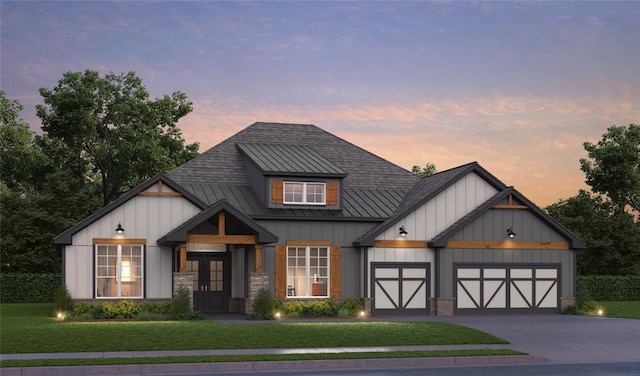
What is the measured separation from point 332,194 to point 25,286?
17.6m

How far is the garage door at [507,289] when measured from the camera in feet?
116

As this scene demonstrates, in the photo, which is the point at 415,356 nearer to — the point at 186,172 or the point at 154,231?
the point at 154,231

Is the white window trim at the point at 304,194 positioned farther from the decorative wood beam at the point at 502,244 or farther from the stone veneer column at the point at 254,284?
the decorative wood beam at the point at 502,244

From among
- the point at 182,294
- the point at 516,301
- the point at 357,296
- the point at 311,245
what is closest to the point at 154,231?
the point at 182,294

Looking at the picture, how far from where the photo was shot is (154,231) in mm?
33438

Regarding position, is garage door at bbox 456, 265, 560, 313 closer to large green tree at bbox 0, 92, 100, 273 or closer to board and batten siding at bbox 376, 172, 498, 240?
board and batten siding at bbox 376, 172, 498, 240

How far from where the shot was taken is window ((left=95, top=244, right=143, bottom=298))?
32.6 metres

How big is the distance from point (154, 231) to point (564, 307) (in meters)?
17.3

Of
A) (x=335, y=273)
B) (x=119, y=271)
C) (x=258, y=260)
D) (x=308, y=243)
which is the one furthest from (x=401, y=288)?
(x=119, y=271)

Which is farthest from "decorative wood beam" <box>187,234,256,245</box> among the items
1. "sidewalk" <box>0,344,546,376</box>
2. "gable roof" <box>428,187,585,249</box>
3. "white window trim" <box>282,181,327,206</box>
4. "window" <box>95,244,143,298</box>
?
"sidewalk" <box>0,344,546,376</box>

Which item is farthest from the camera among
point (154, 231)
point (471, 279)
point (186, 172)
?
point (186, 172)

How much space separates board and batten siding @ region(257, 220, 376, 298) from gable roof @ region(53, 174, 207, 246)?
9.97 ft

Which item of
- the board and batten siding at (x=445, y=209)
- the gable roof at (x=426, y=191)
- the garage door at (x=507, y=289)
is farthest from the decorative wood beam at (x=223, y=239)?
the garage door at (x=507, y=289)

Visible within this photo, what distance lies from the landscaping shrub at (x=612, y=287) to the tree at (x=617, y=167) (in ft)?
43.7
